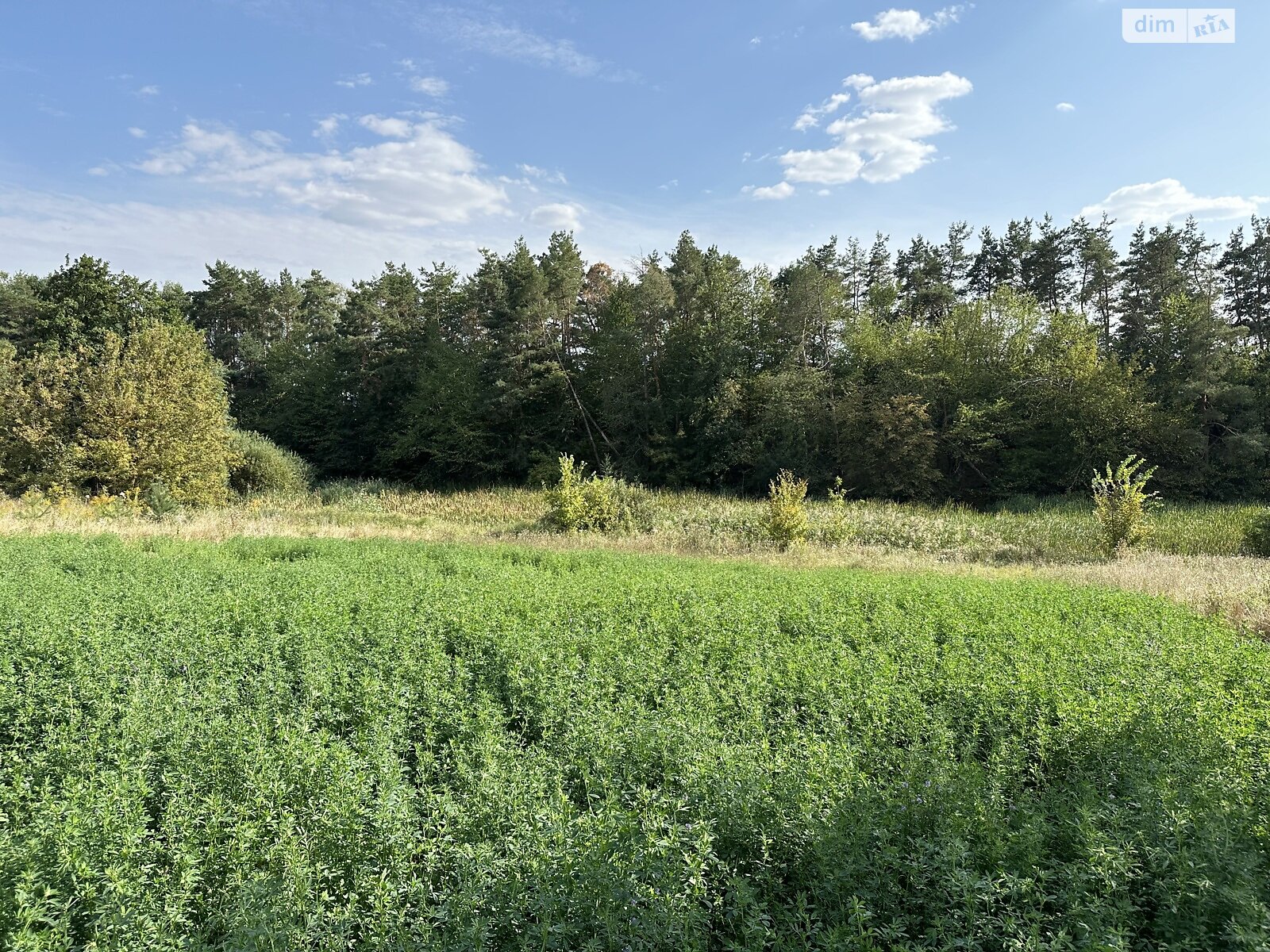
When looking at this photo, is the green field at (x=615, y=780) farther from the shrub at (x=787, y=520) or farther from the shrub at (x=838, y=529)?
the shrub at (x=838, y=529)

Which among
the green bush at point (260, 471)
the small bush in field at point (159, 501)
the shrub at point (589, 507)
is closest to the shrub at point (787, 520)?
the shrub at point (589, 507)

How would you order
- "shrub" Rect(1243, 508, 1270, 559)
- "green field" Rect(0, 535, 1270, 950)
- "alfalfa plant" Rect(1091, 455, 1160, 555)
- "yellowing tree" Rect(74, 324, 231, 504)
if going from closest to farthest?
"green field" Rect(0, 535, 1270, 950) → "alfalfa plant" Rect(1091, 455, 1160, 555) → "shrub" Rect(1243, 508, 1270, 559) → "yellowing tree" Rect(74, 324, 231, 504)

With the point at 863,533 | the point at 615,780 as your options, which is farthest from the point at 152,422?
the point at 615,780

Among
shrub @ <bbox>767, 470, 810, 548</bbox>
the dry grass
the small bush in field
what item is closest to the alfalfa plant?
the dry grass

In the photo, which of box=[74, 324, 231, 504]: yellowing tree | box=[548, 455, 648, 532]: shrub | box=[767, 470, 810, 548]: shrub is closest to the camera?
box=[767, 470, 810, 548]: shrub

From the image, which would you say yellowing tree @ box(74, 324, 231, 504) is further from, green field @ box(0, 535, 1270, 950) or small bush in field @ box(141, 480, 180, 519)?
green field @ box(0, 535, 1270, 950)

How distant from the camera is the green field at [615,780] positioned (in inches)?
113

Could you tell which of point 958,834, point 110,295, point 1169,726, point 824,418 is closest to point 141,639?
point 958,834

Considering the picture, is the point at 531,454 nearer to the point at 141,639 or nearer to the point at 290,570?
the point at 290,570

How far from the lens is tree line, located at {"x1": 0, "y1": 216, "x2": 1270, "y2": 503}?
27.5 m

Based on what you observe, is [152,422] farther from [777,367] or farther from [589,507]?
[777,367]

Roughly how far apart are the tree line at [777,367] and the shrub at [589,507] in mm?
11606

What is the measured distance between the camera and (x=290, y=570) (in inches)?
396

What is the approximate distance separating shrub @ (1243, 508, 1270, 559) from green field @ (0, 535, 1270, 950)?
13213 millimetres
